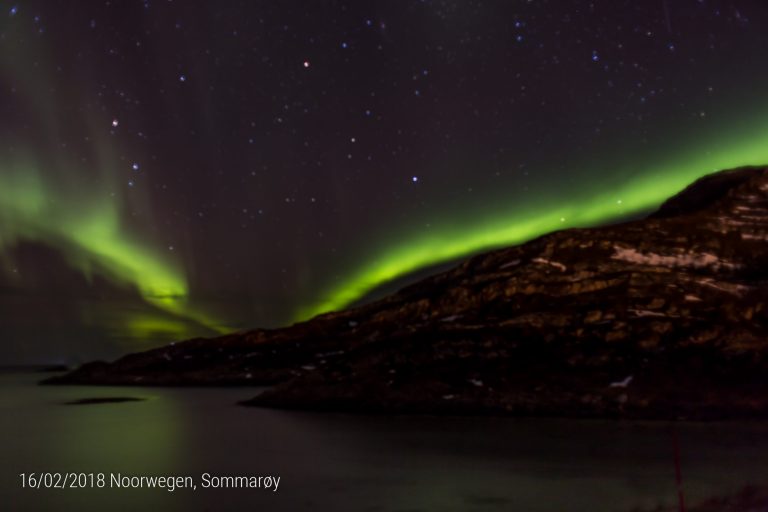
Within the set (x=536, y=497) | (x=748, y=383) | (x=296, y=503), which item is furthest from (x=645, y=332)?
(x=296, y=503)

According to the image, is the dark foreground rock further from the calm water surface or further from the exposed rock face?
the exposed rock face

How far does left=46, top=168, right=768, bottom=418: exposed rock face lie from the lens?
30.8 metres

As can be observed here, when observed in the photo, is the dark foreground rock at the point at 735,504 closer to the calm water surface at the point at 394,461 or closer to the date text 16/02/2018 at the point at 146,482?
the calm water surface at the point at 394,461

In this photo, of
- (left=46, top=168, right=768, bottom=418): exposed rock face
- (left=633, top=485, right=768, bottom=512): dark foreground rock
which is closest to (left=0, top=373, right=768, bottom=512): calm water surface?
(left=633, top=485, right=768, bottom=512): dark foreground rock

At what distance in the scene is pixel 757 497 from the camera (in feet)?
40.4

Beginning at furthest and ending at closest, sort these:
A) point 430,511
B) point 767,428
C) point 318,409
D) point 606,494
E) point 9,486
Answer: point 318,409
point 767,428
point 9,486
point 606,494
point 430,511

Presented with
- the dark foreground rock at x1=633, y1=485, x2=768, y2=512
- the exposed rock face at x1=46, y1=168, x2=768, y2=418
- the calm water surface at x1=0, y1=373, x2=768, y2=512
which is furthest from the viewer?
the exposed rock face at x1=46, y1=168, x2=768, y2=418

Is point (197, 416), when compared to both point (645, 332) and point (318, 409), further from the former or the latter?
point (645, 332)

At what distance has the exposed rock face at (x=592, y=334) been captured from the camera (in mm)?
30766

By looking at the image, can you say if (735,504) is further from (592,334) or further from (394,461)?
(592,334)

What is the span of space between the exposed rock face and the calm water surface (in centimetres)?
307

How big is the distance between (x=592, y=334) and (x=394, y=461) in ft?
68.4

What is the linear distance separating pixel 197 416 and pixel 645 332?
934 inches

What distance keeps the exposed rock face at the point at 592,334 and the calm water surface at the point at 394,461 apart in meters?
3.07
